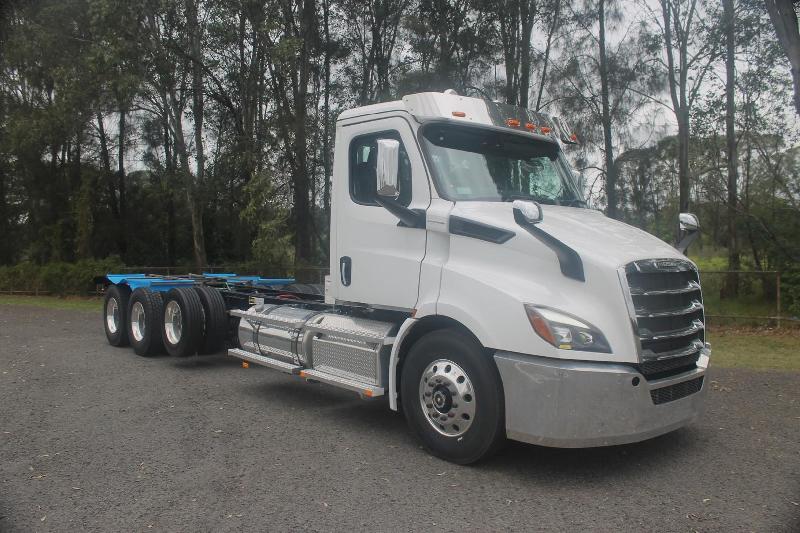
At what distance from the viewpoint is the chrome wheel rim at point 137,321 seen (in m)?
10.3

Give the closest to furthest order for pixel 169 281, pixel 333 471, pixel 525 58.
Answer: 1. pixel 333 471
2. pixel 169 281
3. pixel 525 58

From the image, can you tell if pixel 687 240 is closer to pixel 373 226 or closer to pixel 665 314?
pixel 665 314

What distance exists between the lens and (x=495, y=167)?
19.6ft

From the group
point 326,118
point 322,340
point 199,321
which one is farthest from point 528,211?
point 326,118

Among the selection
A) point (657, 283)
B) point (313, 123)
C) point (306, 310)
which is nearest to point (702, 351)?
point (657, 283)

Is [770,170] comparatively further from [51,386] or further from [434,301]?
[51,386]

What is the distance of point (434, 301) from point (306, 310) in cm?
253

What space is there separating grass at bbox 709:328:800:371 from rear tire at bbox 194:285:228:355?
24.1ft

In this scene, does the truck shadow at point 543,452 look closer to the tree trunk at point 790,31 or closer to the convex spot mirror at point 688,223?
the convex spot mirror at point 688,223

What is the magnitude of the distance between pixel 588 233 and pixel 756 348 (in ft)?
28.4

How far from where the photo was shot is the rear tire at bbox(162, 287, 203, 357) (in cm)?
903

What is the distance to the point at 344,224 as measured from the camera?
6422 mm

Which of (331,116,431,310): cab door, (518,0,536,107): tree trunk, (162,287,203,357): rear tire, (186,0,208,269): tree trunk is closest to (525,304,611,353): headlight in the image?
(331,116,431,310): cab door

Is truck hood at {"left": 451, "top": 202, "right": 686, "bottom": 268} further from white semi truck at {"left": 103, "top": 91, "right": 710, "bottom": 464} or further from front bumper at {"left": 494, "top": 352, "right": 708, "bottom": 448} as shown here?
front bumper at {"left": 494, "top": 352, "right": 708, "bottom": 448}
